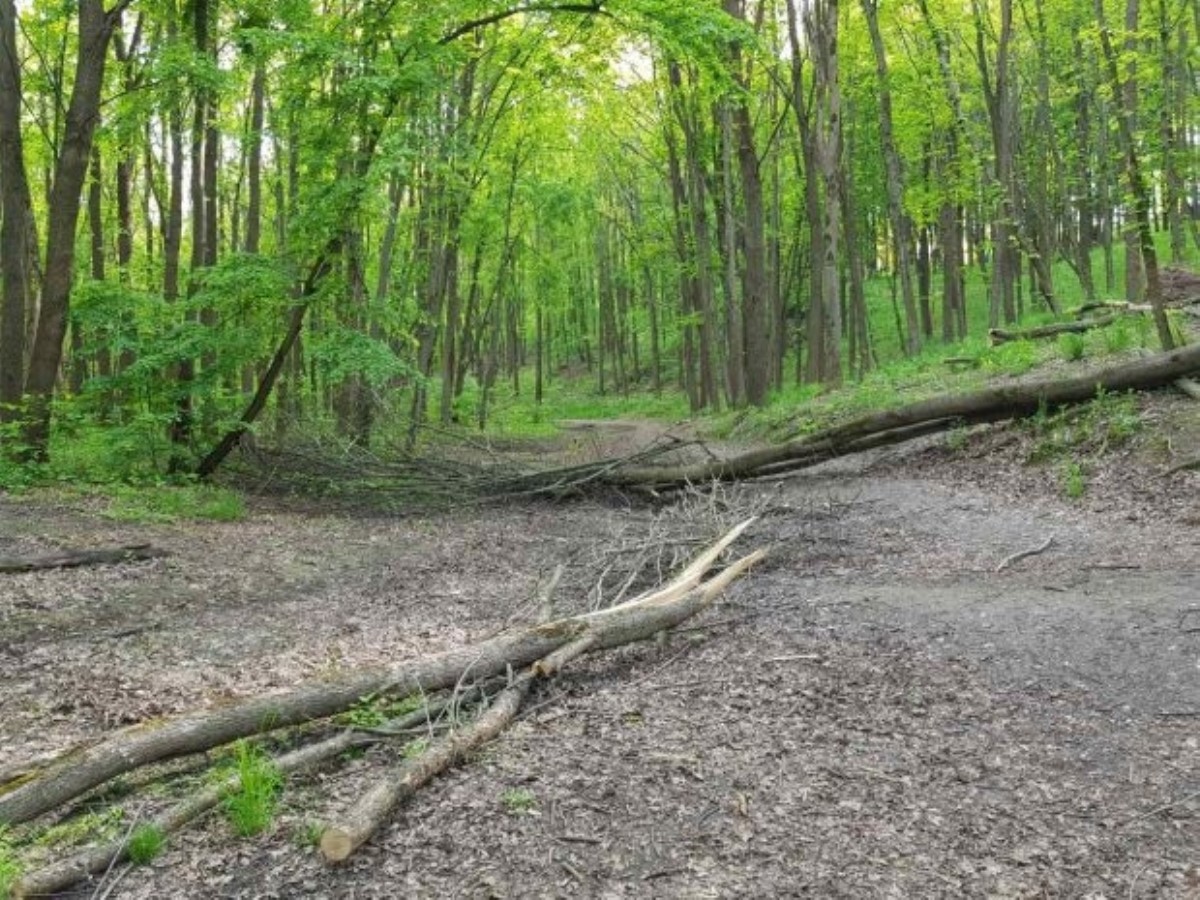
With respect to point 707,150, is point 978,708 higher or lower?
lower

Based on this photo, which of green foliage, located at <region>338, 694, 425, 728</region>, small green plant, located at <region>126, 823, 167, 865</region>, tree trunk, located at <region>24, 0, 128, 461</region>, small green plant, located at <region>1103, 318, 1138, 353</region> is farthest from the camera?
tree trunk, located at <region>24, 0, 128, 461</region>

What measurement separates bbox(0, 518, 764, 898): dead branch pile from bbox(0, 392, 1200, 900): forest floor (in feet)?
0.36

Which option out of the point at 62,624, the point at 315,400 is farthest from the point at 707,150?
the point at 62,624

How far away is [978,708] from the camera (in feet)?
15.0

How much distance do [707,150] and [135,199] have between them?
20.7 metres

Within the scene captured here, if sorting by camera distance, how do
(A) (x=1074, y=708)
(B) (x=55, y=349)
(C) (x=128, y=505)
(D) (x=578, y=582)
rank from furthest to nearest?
(B) (x=55, y=349) → (C) (x=128, y=505) → (D) (x=578, y=582) → (A) (x=1074, y=708)

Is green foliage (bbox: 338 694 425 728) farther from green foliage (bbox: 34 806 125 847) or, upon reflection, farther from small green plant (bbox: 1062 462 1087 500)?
small green plant (bbox: 1062 462 1087 500)

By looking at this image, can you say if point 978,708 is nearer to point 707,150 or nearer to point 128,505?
point 128,505

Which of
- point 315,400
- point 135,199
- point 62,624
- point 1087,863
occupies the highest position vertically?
point 135,199

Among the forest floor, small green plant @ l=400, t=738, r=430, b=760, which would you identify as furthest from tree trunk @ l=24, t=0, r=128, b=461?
small green plant @ l=400, t=738, r=430, b=760

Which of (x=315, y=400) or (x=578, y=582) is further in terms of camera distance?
(x=315, y=400)

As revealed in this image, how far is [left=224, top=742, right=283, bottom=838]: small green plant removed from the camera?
367 cm

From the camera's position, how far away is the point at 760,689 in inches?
200

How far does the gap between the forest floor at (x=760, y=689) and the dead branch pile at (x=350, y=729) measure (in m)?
0.11
